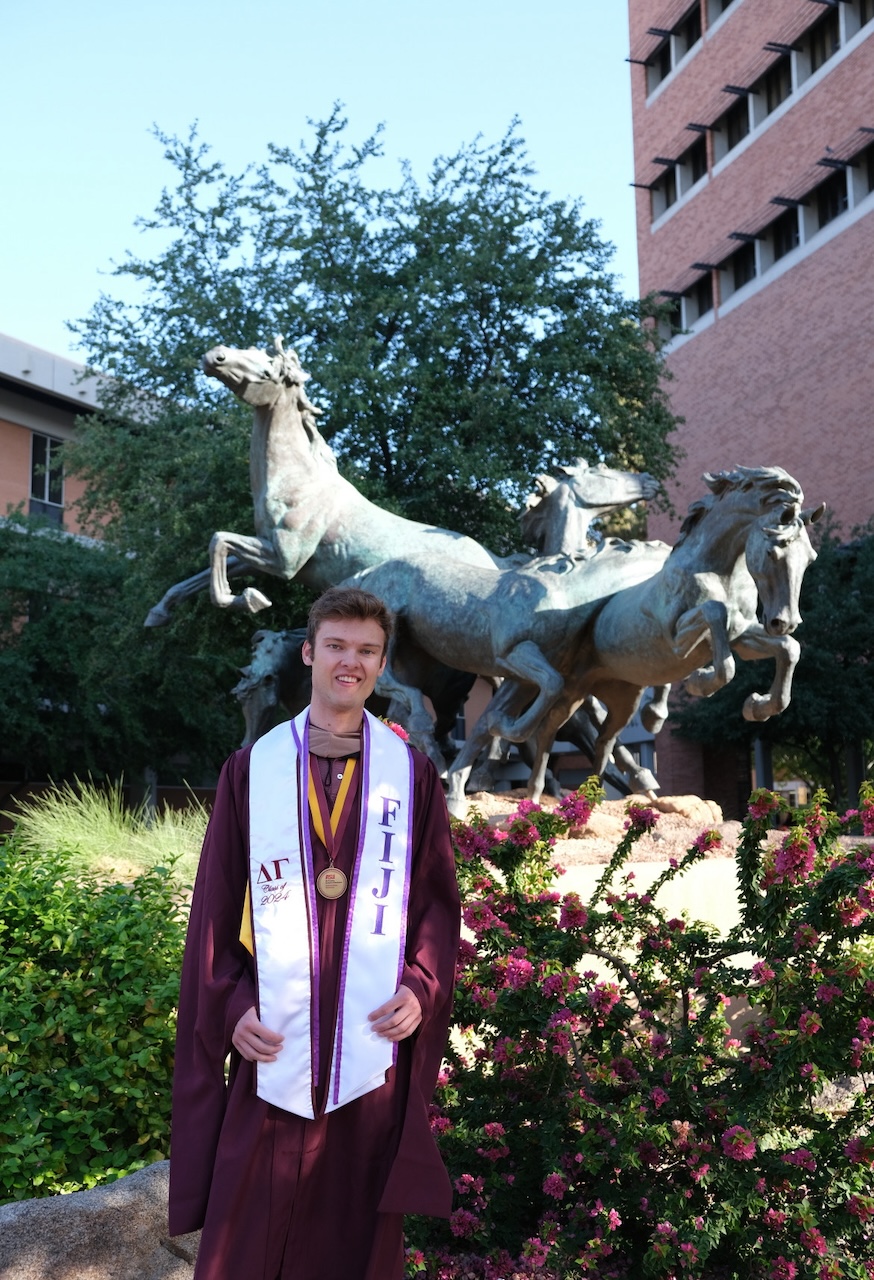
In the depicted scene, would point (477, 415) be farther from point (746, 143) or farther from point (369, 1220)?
point (746, 143)

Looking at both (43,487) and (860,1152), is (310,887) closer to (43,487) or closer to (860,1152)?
(860,1152)

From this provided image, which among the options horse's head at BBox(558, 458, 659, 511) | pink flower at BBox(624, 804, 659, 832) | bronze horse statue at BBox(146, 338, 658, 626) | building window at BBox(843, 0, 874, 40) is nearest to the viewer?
pink flower at BBox(624, 804, 659, 832)

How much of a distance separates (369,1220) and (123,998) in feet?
8.49

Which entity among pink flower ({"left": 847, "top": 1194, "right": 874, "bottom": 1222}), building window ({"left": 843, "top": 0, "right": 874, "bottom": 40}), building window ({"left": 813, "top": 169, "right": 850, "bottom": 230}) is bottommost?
pink flower ({"left": 847, "top": 1194, "right": 874, "bottom": 1222})

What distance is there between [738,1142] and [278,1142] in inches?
61.4

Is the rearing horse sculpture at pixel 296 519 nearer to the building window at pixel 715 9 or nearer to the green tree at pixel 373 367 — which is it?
the green tree at pixel 373 367

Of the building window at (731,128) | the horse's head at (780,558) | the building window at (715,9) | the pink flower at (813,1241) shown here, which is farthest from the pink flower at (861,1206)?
the building window at (715,9)

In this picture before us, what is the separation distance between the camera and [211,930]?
2.90 meters

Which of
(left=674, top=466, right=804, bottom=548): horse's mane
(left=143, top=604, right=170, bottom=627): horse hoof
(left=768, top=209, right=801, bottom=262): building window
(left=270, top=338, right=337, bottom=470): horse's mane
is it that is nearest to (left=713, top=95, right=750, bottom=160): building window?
(left=768, top=209, right=801, bottom=262): building window

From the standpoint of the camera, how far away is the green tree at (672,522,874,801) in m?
26.1

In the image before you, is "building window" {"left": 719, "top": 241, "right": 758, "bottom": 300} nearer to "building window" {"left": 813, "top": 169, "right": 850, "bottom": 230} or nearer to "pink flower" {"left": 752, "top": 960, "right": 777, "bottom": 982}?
"building window" {"left": 813, "top": 169, "right": 850, "bottom": 230}

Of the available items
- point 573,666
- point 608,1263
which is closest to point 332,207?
point 573,666

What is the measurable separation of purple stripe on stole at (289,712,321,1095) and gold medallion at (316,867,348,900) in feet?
0.05

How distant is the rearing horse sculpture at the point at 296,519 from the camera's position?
10.8 meters
